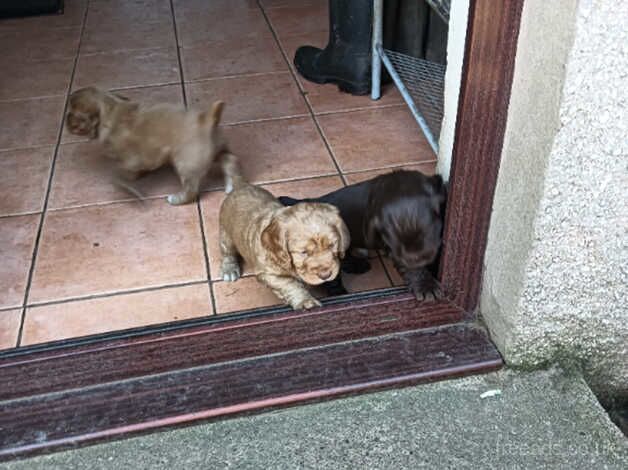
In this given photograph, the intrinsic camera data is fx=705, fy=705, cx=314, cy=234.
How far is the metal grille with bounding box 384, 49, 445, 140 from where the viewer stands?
11.2 feet

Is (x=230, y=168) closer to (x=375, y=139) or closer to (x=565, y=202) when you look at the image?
(x=375, y=139)

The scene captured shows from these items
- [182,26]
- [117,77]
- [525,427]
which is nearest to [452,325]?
[525,427]

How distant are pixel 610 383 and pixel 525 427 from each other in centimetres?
42

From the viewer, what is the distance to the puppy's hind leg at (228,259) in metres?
2.57

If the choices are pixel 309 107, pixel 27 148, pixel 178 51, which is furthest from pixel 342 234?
pixel 178 51

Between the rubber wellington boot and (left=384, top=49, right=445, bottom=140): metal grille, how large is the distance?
0.16 m

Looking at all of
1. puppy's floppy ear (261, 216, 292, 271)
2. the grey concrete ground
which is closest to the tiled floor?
puppy's floppy ear (261, 216, 292, 271)

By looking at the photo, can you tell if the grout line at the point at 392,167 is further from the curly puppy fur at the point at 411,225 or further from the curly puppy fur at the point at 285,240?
the curly puppy fur at the point at 411,225

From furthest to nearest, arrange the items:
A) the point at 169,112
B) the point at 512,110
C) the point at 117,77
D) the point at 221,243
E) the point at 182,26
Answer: the point at 182,26 < the point at 117,77 < the point at 169,112 < the point at 221,243 < the point at 512,110

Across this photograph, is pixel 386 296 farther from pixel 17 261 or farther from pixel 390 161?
pixel 17 261

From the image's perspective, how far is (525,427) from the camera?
6.16ft

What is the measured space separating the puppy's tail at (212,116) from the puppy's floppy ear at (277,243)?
30.7 inches

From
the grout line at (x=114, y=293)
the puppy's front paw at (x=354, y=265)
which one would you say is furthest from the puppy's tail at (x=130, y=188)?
the puppy's front paw at (x=354, y=265)

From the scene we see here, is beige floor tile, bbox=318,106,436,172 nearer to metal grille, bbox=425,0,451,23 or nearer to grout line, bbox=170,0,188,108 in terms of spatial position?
metal grille, bbox=425,0,451,23
